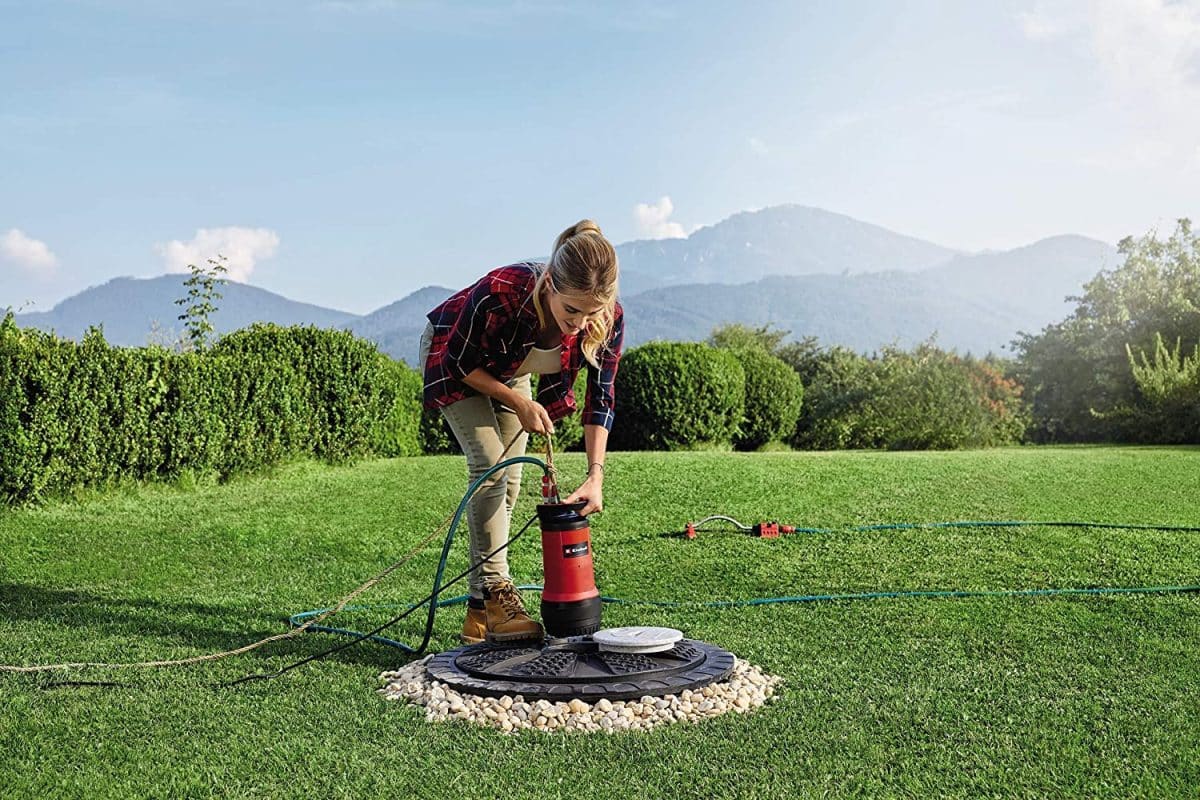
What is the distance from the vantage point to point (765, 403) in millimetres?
14984

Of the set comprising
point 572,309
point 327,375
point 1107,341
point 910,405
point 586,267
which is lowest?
point 910,405

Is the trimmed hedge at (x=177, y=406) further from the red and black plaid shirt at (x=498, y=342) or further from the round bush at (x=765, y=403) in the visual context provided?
the round bush at (x=765, y=403)

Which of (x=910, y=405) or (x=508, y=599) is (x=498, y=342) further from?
(x=910, y=405)

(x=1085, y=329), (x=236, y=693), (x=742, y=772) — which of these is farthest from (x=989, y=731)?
(x=1085, y=329)

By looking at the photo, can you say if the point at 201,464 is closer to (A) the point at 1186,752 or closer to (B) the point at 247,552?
(B) the point at 247,552

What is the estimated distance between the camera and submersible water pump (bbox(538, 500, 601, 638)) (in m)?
3.62

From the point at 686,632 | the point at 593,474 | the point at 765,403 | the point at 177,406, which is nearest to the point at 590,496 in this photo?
the point at 593,474

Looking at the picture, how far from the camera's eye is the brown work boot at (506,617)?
3916mm

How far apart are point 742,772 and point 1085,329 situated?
19.6 m

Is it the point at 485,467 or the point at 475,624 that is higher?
the point at 485,467

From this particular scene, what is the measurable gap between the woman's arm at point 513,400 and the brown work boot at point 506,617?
0.65m

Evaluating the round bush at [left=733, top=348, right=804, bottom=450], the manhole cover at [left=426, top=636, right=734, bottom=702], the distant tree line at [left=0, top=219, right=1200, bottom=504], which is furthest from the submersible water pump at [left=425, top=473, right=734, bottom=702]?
the round bush at [left=733, top=348, right=804, bottom=450]

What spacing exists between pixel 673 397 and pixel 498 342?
9.70 m

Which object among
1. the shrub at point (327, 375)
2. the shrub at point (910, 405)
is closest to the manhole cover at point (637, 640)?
the shrub at point (327, 375)
